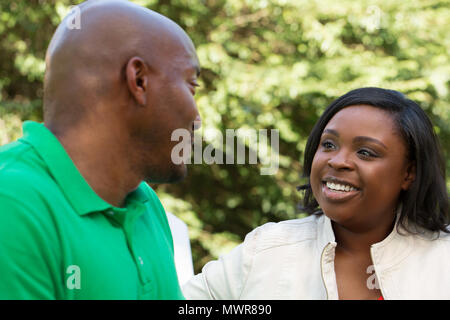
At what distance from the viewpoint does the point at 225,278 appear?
2209mm

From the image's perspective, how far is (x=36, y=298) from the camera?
1.17 m

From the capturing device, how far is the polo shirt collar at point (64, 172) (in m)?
1.32

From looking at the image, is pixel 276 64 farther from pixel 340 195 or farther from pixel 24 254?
pixel 24 254

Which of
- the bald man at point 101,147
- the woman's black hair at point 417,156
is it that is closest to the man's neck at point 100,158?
the bald man at point 101,147

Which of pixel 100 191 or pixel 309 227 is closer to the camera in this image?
pixel 100 191

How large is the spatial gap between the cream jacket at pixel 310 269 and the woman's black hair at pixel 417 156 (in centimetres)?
8

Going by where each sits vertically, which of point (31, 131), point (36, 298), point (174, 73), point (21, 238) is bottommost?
point (36, 298)

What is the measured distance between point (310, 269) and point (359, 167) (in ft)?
1.42

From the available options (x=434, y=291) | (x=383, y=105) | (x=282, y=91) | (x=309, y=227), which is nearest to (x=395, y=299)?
(x=434, y=291)

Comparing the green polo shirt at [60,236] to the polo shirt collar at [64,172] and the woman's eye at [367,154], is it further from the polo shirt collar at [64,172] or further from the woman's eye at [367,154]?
the woman's eye at [367,154]

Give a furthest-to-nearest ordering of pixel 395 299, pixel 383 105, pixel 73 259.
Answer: pixel 383 105, pixel 395 299, pixel 73 259

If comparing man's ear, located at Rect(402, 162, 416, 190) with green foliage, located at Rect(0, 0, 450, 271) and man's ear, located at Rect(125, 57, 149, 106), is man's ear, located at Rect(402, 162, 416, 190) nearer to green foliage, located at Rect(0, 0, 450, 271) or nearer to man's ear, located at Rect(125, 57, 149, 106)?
man's ear, located at Rect(125, 57, 149, 106)
